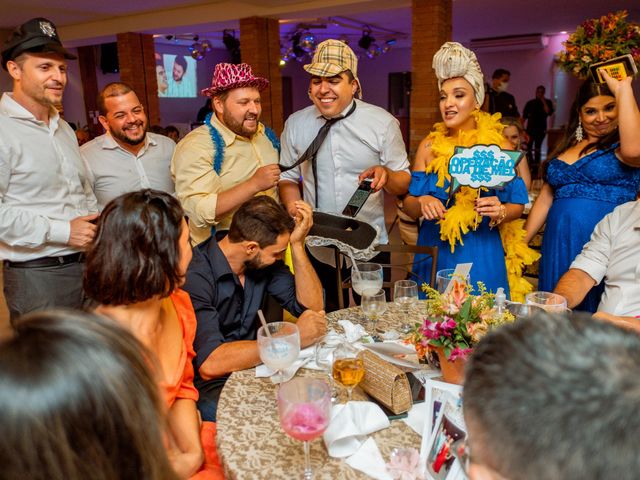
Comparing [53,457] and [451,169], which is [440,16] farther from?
[53,457]

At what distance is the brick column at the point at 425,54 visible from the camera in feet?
20.0

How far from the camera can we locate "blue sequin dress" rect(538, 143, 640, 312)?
2.38 metres

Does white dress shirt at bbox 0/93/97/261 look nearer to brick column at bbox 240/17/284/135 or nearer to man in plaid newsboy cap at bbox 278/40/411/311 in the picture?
man in plaid newsboy cap at bbox 278/40/411/311

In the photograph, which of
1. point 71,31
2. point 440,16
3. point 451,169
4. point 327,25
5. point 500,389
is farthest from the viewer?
point 327,25

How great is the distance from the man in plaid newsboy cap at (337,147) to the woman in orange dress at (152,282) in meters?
1.17

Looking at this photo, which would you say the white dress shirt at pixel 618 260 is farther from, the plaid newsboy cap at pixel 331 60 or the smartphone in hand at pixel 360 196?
the plaid newsboy cap at pixel 331 60

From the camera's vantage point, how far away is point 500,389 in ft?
1.74

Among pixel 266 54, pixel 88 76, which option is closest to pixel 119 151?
pixel 266 54

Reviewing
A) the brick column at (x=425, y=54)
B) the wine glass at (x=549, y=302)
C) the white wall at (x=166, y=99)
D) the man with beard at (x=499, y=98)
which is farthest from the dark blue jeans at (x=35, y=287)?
the white wall at (x=166, y=99)

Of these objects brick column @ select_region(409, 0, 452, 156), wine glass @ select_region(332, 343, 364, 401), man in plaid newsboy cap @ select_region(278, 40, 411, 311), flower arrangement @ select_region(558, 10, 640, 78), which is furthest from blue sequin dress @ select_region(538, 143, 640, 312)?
brick column @ select_region(409, 0, 452, 156)

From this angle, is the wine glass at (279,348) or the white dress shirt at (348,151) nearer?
the wine glass at (279,348)

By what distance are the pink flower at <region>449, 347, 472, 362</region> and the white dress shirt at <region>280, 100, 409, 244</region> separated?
1.50m

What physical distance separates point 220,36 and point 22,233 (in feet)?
38.5

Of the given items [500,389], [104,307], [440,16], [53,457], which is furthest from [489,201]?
[440,16]
